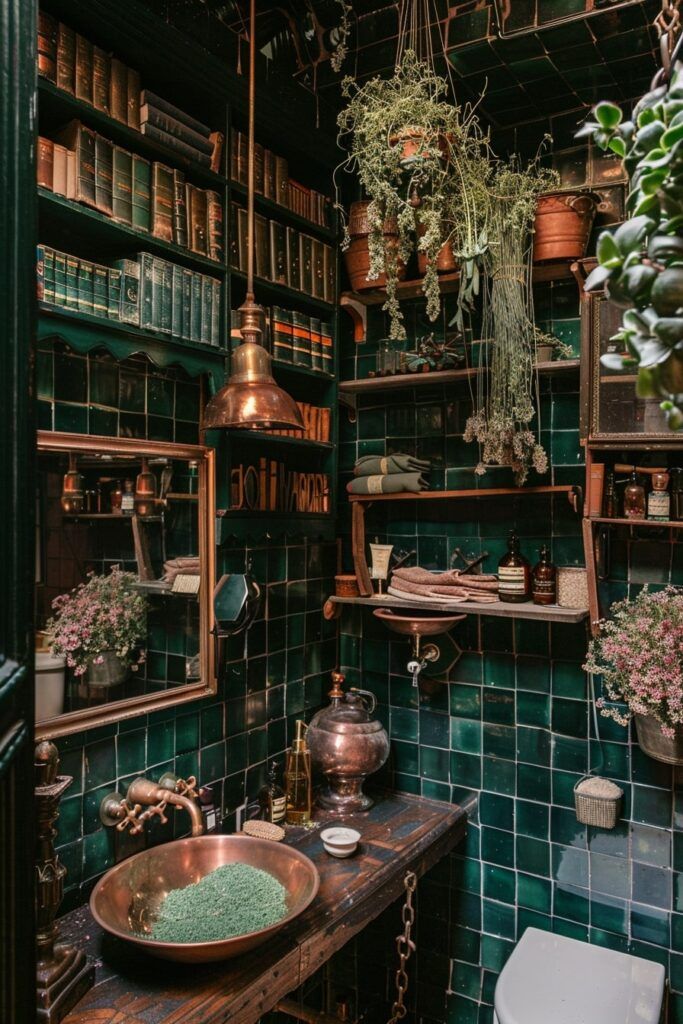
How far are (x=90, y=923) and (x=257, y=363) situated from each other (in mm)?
1600

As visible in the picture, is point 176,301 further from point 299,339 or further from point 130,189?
point 299,339

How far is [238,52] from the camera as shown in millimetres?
2559

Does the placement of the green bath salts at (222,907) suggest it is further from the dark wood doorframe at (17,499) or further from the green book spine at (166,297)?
the green book spine at (166,297)

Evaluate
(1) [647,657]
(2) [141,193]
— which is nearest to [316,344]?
(2) [141,193]

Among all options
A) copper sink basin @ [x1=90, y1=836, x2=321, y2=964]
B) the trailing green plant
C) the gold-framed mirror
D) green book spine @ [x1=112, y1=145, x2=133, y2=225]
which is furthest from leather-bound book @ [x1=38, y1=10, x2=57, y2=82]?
copper sink basin @ [x1=90, y1=836, x2=321, y2=964]

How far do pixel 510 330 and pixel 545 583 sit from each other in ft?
2.96

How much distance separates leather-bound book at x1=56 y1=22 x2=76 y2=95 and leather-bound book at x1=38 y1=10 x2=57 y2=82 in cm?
1

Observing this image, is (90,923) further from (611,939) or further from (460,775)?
(611,939)

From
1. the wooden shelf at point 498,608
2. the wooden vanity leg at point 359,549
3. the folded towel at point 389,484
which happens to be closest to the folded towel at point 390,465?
the folded towel at point 389,484

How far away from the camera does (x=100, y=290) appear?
2121 millimetres

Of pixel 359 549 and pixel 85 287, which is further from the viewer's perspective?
pixel 359 549

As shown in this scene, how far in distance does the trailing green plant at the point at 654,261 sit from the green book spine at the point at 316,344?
7.73 ft

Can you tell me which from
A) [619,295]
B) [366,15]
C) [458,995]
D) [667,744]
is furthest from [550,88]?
[458,995]

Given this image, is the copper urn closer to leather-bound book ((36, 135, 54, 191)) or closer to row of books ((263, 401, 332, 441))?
row of books ((263, 401, 332, 441))
